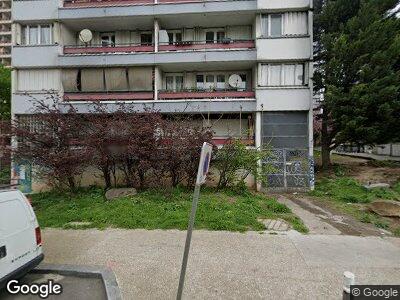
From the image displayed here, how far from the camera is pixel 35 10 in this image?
49.2ft

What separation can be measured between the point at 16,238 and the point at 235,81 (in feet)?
41.7

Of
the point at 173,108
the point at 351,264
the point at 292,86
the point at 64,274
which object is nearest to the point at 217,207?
the point at 351,264

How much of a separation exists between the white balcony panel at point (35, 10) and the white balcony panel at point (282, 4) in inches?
422

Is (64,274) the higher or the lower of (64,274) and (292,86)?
the lower

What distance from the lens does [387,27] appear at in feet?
43.7

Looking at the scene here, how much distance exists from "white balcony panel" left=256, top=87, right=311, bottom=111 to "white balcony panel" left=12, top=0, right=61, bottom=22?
38.1ft

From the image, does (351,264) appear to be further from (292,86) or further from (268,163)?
(292,86)

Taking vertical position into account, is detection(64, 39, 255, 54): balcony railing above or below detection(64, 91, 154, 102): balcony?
above

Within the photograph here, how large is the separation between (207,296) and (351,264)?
2.86 meters

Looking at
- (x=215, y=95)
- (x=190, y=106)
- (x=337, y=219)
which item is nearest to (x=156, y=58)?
(x=190, y=106)

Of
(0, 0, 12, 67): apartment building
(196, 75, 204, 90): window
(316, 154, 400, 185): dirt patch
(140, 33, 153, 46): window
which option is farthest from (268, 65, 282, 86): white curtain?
(0, 0, 12, 67): apartment building

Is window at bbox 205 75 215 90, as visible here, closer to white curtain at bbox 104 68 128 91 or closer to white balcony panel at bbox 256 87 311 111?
white balcony panel at bbox 256 87 311 111

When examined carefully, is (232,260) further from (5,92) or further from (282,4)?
(5,92)

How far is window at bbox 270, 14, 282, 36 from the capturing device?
1409cm
